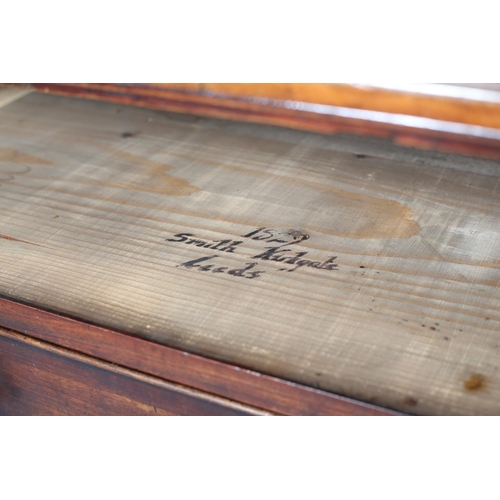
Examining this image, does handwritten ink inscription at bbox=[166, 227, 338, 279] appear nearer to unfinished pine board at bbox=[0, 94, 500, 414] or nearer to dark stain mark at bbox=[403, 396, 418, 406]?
unfinished pine board at bbox=[0, 94, 500, 414]

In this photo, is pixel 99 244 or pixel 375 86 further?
pixel 375 86

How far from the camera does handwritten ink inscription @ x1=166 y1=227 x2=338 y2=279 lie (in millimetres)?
818

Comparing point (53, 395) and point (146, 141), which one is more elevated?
point (146, 141)

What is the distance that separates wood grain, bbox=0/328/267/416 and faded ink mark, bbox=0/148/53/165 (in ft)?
1.29

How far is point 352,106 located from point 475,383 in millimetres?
735

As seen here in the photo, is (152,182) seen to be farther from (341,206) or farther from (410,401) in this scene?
(410,401)

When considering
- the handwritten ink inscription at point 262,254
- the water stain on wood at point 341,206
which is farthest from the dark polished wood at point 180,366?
the water stain on wood at point 341,206

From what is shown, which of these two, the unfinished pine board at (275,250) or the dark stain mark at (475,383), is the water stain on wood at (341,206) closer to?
the unfinished pine board at (275,250)

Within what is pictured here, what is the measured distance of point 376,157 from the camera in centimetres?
110

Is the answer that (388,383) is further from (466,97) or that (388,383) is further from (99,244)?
(466,97)

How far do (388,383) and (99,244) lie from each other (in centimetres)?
44
